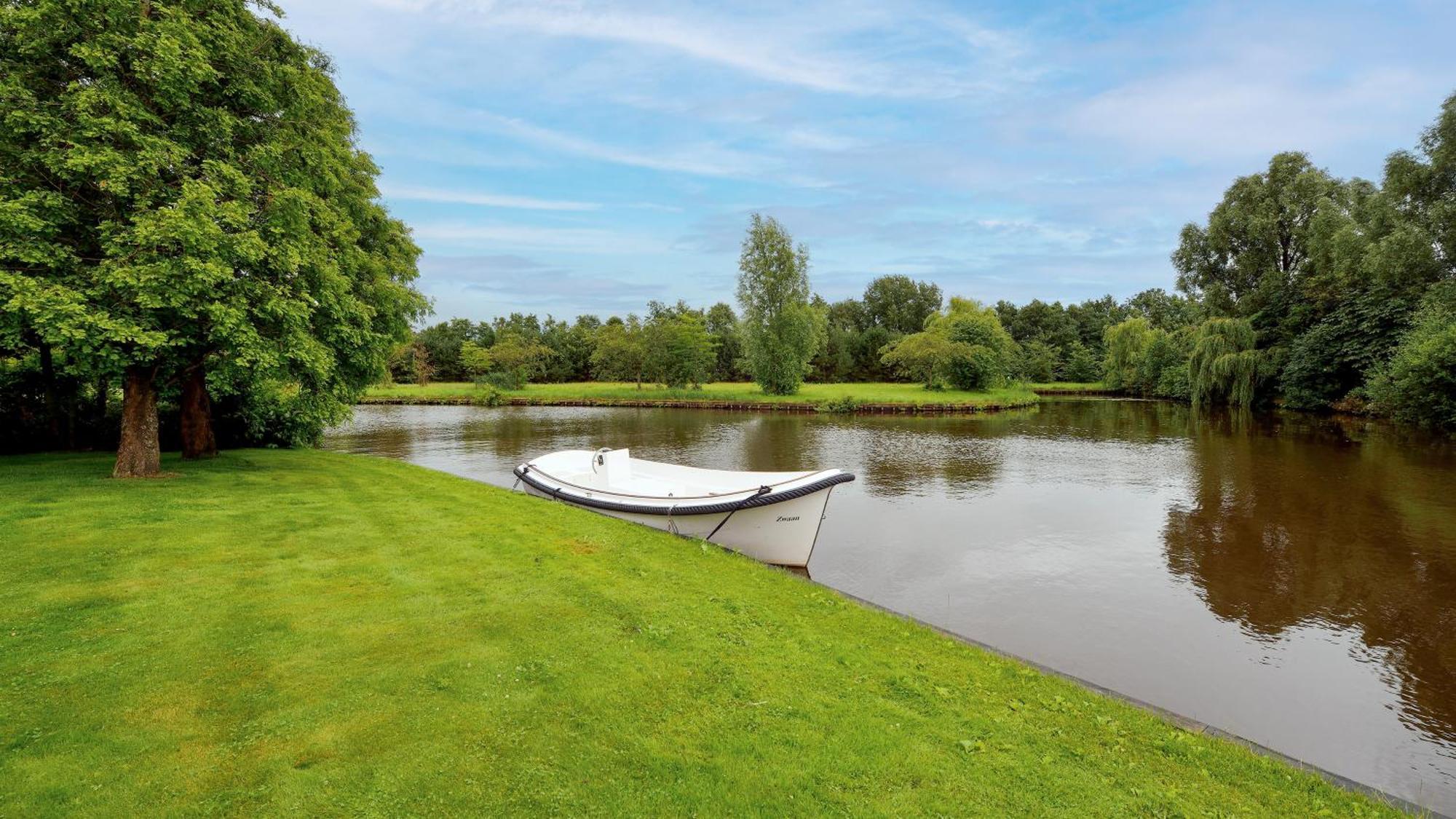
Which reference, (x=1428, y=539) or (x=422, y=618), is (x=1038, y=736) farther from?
(x=1428, y=539)

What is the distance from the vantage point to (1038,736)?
17.4 feet

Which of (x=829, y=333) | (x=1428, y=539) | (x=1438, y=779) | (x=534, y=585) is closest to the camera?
(x=1438, y=779)

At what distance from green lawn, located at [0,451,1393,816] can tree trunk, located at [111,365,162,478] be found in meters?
3.17

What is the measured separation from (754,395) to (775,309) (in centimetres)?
893

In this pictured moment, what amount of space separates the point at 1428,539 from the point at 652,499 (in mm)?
16311

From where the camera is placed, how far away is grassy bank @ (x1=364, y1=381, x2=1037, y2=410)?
165 feet

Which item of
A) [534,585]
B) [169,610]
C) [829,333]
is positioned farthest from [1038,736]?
[829,333]

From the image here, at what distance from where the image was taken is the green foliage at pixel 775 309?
58.7 meters

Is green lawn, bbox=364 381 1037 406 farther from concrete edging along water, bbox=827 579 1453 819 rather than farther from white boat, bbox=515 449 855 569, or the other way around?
concrete edging along water, bbox=827 579 1453 819

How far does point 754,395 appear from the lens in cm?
5766

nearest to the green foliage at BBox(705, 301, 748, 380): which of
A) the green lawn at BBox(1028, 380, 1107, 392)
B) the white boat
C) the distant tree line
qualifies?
the distant tree line

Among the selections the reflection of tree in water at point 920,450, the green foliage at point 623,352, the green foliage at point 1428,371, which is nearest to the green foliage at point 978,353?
the reflection of tree in water at point 920,450

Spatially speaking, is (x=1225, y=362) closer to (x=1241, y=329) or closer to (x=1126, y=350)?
(x=1241, y=329)

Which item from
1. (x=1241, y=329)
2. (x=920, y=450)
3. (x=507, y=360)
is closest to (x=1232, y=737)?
(x=920, y=450)
